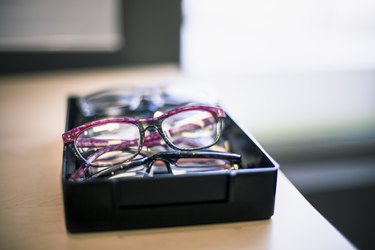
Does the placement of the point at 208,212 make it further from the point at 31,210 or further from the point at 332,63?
the point at 332,63

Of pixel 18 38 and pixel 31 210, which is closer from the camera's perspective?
pixel 31 210

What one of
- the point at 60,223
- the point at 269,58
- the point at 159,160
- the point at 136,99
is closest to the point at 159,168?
the point at 159,160

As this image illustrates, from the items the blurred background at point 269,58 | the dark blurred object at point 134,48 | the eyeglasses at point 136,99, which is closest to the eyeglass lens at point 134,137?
the eyeglasses at point 136,99

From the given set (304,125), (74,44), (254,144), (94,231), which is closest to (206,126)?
(254,144)

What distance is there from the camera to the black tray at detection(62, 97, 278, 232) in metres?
0.52

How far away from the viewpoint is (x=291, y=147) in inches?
56.6

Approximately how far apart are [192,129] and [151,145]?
2.7 inches

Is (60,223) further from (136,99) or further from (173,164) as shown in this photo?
(136,99)

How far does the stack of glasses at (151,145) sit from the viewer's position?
0.60 metres

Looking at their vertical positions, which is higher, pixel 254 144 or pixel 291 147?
pixel 254 144

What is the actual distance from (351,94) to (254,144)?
3.11 feet

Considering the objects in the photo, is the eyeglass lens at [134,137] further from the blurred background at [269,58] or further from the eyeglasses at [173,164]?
the blurred background at [269,58]

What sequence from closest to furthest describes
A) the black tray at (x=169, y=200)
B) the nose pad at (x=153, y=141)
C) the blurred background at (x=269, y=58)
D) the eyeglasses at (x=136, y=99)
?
the black tray at (x=169, y=200), the nose pad at (x=153, y=141), the eyeglasses at (x=136, y=99), the blurred background at (x=269, y=58)

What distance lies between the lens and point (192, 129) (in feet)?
2.26
